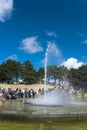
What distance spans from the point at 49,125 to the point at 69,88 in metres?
29.8

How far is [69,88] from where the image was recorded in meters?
45.6

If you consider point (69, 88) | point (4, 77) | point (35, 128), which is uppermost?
point (4, 77)

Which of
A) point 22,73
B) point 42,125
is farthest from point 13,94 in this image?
point 22,73

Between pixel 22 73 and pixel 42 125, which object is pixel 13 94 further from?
pixel 22 73

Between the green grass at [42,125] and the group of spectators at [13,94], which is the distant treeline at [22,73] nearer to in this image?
the group of spectators at [13,94]

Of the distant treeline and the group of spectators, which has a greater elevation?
the distant treeline

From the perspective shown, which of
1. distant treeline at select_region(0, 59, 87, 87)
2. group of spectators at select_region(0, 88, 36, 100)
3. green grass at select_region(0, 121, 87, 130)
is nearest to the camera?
green grass at select_region(0, 121, 87, 130)

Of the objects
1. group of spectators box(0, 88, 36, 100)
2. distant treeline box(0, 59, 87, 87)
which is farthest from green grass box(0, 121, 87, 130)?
distant treeline box(0, 59, 87, 87)

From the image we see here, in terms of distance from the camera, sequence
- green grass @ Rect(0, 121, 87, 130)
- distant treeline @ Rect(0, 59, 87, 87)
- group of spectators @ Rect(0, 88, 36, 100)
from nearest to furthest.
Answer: green grass @ Rect(0, 121, 87, 130) < group of spectators @ Rect(0, 88, 36, 100) < distant treeline @ Rect(0, 59, 87, 87)

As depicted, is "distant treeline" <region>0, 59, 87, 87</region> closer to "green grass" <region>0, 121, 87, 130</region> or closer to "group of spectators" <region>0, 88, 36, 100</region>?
"group of spectators" <region>0, 88, 36, 100</region>

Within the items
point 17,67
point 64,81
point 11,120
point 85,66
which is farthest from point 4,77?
point 11,120

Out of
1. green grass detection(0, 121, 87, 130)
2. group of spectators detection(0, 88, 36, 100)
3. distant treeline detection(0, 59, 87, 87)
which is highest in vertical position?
distant treeline detection(0, 59, 87, 87)

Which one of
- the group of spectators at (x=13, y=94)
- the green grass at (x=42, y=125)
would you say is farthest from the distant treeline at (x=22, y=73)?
the green grass at (x=42, y=125)

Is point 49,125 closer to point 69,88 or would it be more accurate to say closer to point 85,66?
point 69,88
